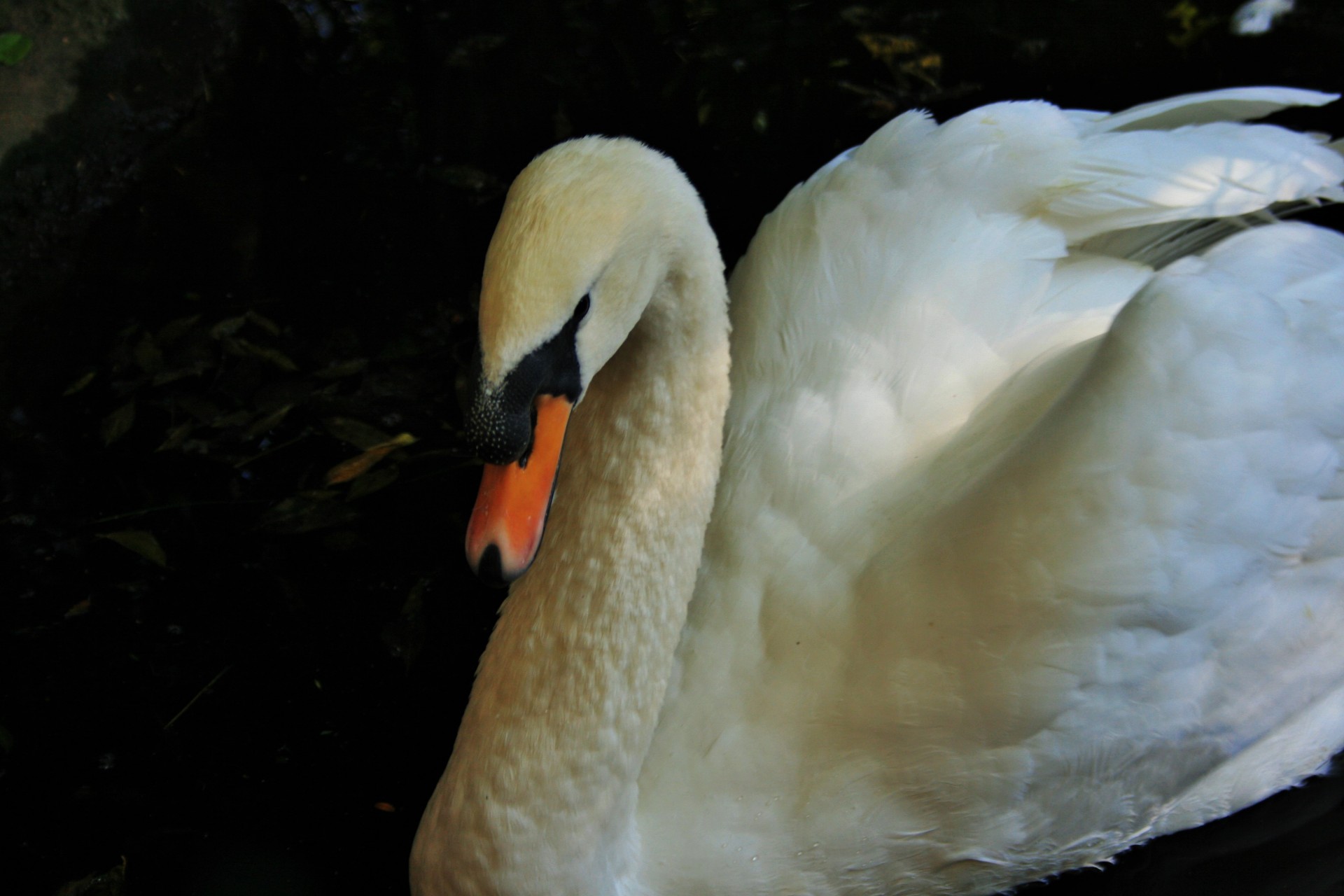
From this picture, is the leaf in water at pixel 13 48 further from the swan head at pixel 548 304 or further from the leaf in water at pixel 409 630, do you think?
the swan head at pixel 548 304

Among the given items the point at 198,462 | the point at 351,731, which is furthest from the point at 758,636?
the point at 198,462

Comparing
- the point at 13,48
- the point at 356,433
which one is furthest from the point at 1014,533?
the point at 13,48

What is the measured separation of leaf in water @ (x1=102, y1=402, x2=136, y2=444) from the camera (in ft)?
11.1

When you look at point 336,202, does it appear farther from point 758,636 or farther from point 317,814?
point 758,636

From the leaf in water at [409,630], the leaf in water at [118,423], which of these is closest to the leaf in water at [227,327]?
the leaf in water at [118,423]

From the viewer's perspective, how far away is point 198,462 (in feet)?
11.0

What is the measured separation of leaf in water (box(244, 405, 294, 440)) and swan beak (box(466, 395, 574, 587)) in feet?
6.43

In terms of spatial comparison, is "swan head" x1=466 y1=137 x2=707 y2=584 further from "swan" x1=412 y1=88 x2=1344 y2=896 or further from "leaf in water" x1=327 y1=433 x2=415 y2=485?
"leaf in water" x1=327 y1=433 x2=415 y2=485

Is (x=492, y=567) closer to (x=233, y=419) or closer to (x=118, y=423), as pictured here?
(x=233, y=419)

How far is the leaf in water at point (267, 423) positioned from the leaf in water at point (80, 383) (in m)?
0.51

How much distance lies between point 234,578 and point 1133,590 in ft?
6.91

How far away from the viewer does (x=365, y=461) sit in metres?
3.29

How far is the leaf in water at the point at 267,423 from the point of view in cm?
340

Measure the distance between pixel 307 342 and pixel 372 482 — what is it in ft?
2.15
